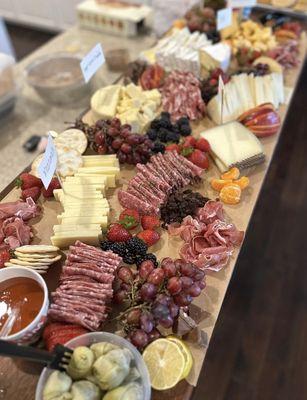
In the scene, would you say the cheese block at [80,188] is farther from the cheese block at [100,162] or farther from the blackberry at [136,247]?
the blackberry at [136,247]

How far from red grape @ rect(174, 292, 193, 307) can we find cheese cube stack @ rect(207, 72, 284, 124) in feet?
3.22

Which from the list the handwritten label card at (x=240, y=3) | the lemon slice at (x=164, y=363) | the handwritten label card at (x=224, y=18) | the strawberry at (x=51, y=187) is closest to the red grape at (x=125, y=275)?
the lemon slice at (x=164, y=363)

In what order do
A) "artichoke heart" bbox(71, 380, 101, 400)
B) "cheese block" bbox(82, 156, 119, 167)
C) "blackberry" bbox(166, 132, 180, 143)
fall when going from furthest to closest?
1. "blackberry" bbox(166, 132, 180, 143)
2. "cheese block" bbox(82, 156, 119, 167)
3. "artichoke heart" bbox(71, 380, 101, 400)

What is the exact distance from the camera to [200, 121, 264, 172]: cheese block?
5.26ft

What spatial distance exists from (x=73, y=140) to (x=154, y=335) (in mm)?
943

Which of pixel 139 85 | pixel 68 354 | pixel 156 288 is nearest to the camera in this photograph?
pixel 68 354

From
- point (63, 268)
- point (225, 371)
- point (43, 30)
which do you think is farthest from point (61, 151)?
point (43, 30)

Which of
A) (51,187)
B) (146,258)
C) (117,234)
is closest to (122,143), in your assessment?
(51,187)

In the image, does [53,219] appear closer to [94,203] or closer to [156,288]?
[94,203]

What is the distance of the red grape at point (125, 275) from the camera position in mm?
1185

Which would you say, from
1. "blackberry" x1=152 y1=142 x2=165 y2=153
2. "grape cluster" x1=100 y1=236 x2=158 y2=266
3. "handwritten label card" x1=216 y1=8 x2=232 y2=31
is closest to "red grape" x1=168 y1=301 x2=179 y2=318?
"grape cluster" x1=100 y1=236 x2=158 y2=266

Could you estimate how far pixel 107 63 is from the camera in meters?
2.27

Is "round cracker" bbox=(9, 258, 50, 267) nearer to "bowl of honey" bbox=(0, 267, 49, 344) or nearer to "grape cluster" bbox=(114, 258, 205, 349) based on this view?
"bowl of honey" bbox=(0, 267, 49, 344)

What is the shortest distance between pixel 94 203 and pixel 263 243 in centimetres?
132
